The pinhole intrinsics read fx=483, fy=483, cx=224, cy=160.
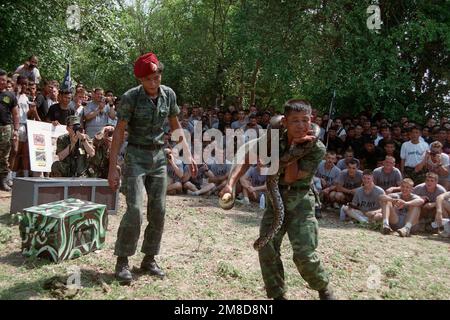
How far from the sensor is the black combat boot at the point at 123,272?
4.41 meters

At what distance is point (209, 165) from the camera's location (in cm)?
1099

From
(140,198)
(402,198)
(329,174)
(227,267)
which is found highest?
(329,174)

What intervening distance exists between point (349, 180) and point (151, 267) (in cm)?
567

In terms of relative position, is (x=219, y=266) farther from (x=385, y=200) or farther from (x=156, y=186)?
(x=385, y=200)

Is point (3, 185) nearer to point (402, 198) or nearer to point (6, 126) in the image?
point (6, 126)

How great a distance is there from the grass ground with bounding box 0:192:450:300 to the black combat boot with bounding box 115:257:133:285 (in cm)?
7

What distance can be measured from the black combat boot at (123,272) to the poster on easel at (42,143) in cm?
440

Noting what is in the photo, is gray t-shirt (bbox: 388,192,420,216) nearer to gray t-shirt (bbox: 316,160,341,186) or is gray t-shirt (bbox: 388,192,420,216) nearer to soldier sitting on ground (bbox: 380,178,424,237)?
soldier sitting on ground (bbox: 380,178,424,237)

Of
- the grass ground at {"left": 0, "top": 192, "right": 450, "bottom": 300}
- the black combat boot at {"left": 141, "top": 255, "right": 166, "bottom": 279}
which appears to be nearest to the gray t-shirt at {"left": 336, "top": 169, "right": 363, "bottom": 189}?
the grass ground at {"left": 0, "top": 192, "right": 450, "bottom": 300}

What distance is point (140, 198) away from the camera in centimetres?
438

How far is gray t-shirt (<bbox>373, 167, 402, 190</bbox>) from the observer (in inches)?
350

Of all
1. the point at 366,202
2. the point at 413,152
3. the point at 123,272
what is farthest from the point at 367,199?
the point at 123,272

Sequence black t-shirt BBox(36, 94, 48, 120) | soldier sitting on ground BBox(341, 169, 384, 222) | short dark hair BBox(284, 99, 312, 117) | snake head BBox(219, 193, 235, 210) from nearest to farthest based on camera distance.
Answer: snake head BBox(219, 193, 235, 210), short dark hair BBox(284, 99, 312, 117), soldier sitting on ground BBox(341, 169, 384, 222), black t-shirt BBox(36, 94, 48, 120)

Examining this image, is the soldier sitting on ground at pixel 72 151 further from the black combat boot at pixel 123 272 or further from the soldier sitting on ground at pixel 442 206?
the soldier sitting on ground at pixel 442 206
